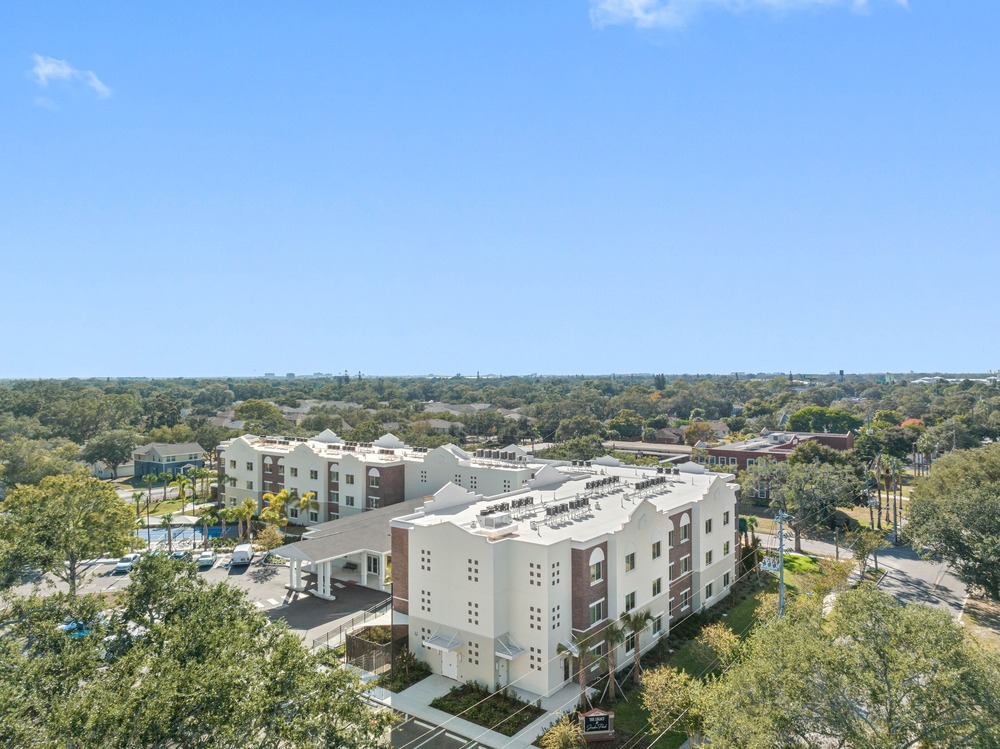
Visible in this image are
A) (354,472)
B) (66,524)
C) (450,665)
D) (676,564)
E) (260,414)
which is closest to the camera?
(450,665)

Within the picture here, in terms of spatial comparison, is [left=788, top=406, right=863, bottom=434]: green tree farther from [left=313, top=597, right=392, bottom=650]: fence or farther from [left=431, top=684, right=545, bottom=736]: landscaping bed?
[left=431, top=684, right=545, bottom=736]: landscaping bed

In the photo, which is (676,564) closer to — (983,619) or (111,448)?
A: (983,619)

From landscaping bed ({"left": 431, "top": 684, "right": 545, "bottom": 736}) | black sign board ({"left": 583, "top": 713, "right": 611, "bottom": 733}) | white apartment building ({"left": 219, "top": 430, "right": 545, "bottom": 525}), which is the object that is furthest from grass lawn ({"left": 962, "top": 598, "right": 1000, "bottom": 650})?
white apartment building ({"left": 219, "top": 430, "right": 545, "bottom": 525})

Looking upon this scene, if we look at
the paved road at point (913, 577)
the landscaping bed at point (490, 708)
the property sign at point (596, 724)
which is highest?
the property sign at point (596, 724)

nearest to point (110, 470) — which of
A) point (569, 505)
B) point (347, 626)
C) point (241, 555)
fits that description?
point (241, 555)

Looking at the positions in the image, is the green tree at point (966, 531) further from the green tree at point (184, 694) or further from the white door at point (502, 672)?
the green tree at point (184, 694)

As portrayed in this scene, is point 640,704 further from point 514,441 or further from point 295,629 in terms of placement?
point 514,441

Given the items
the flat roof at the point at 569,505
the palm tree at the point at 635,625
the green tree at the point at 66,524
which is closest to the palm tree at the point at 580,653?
the palm tree at the point at 635,625
